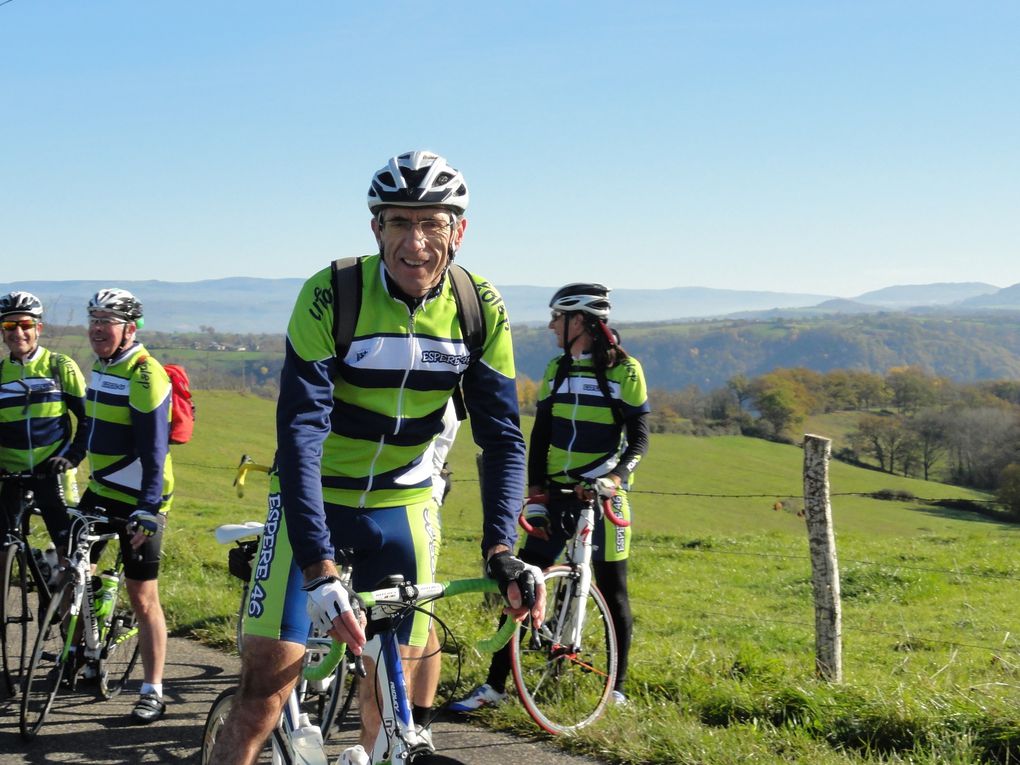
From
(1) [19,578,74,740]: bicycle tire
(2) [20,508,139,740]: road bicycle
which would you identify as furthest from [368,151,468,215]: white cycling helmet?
(1) [19,578,74,740]: bicycle tire

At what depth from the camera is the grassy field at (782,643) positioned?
4559 millimetres

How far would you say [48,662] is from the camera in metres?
5.98

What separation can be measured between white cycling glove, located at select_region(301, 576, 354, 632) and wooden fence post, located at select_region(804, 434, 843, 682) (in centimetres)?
384

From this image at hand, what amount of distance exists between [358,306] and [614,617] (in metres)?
3.17

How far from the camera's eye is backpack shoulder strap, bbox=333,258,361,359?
3152 mm

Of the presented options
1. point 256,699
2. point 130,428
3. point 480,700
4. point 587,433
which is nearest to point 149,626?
point 130,428

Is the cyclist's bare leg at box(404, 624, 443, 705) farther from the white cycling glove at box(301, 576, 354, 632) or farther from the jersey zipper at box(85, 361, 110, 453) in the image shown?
the jersey zipper at box(85, 361, 110, 453)

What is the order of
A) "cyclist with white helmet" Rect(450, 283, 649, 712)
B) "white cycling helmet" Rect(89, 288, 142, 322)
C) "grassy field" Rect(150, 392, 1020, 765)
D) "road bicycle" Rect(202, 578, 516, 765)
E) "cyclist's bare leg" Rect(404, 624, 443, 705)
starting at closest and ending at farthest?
"road bicycle" Rect(202, 578, 516, 765), "cyclist's bare leg" Rect(404, 624, 443, 705), "grassy field" Rect(150, 392, 1020, 765), "white cycling helmet" Rect(89, 288, 142, 322), "cyclist with white helmet" Rect(450, 283, 649, 712)

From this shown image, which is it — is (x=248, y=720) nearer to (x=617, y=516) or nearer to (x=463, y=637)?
(x=617, y=516)

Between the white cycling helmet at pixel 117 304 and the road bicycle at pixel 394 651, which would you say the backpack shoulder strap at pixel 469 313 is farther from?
the white cycling helmet at pixel 117 304

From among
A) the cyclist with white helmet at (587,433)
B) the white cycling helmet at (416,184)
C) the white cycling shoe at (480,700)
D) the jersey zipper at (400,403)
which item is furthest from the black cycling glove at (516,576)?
the cyclist with white helmet at (587,433)

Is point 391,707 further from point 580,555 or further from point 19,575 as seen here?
point 19,575

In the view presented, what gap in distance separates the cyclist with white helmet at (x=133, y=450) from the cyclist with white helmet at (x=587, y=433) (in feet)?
6.91

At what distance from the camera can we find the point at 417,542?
3.42 meters
